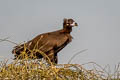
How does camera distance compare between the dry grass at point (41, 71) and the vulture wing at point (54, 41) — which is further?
the vulture wing at point (54, 41)

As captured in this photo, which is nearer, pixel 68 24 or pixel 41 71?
pixel 41 71

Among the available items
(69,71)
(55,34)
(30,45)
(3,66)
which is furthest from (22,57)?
(55,34)

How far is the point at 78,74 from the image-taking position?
17.5ft

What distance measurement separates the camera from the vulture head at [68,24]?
1390cm

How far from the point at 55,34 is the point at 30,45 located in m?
1.52

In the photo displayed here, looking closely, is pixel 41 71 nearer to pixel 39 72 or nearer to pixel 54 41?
pixel 39 72

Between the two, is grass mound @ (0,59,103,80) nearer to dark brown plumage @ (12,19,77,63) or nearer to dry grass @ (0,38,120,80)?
dry grass @ (0,38,120,80)

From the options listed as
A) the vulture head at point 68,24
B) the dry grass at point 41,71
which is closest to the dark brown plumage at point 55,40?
the vulture head at point 68,24

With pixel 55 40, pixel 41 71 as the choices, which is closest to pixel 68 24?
pixel 55 40

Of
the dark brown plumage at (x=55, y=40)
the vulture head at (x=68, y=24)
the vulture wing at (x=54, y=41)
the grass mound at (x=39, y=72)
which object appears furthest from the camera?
the vulture head at (x=68, y=24)

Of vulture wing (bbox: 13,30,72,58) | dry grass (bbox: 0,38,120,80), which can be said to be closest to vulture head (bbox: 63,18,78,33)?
vulture wing (bbox: 13,30,72,58)

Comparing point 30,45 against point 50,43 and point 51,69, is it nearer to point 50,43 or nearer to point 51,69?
point 50,43

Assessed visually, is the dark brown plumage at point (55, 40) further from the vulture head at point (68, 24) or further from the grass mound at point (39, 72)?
the grass mound at point (39, 72)

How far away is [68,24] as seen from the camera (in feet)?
46.1
